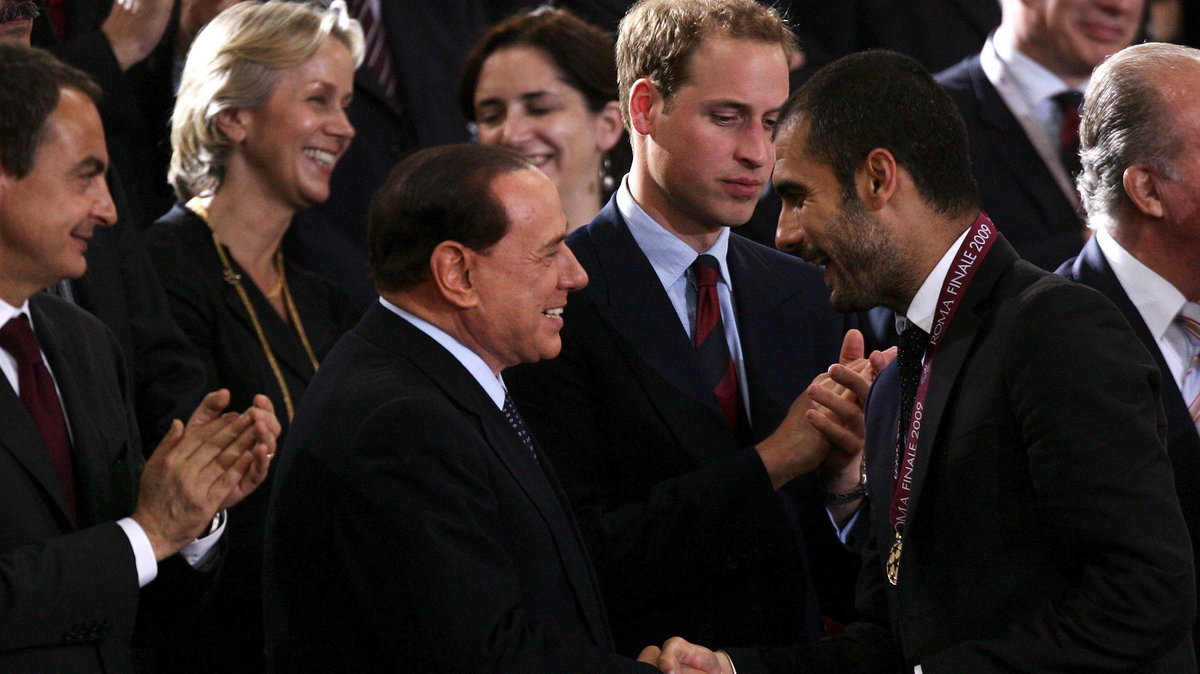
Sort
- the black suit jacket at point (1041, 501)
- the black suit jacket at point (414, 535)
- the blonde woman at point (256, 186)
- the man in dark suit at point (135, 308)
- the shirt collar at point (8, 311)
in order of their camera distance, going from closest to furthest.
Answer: the black suit jacket at point (1041, 501) < the black suit jacket at point (414, 535) < the shirt collar at point (8, 311) < the man in dark suit at point (135, 308) < the blonde woman at point (256, 186)

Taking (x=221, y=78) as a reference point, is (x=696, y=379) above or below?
below

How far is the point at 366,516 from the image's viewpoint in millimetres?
2332

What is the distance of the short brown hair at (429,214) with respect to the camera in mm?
2617

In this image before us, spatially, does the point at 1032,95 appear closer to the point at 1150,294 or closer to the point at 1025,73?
the point at 1025,73

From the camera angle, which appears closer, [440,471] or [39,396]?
[440,471]

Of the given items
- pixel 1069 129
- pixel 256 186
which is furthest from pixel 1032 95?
pixel 256 186

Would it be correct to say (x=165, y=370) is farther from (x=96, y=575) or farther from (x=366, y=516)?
(x=366, y=516)

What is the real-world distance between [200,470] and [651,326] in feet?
3.17

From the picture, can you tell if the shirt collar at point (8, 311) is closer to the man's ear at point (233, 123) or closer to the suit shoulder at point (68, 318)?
the suit shoulder at point (68, 318)

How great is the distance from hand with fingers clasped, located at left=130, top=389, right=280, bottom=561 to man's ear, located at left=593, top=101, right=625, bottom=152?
1825 millimetres

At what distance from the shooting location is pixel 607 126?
4.55m

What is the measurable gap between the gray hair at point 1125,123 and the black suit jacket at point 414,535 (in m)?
1.30

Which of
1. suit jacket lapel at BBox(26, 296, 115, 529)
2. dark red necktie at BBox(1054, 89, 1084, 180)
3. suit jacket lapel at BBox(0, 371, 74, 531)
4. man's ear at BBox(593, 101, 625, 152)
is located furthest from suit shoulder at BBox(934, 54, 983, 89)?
suit jacket lapel at BBox(0, 371, 74, 531)

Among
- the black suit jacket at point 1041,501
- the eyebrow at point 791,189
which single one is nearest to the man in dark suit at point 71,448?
the eyebrow at point 791,189
